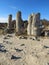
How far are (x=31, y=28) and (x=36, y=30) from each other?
5.78 feet

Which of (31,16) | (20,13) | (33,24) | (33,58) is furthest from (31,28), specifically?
(33,58)

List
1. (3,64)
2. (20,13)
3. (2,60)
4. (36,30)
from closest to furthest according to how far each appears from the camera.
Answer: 1. (3,64)
2. (2,60)
3. (36,30)
4. (20,13)

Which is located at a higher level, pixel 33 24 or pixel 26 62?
pixel 33 24

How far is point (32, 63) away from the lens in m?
8.70

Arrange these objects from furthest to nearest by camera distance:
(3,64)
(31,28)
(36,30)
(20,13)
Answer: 1. (20,13)
2. (31,28)
3. (36,30)
4. (3,64)

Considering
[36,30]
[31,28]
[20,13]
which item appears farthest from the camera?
[20,13]

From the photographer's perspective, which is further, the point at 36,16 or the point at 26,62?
the point at 36,16

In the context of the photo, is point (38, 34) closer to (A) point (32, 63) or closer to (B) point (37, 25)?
(B) point (37, 25)

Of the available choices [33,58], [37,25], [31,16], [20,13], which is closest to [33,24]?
[37,25]

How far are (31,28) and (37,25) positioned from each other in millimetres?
1307

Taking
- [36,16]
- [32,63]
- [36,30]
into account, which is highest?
[36,16]

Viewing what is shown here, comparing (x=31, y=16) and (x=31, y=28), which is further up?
(x=31, y=16)

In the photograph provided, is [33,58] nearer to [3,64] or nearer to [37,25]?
[3,64]

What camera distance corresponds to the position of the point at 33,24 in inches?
981
